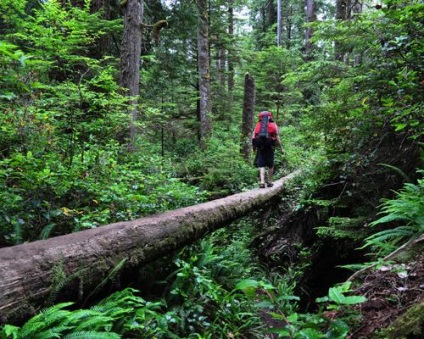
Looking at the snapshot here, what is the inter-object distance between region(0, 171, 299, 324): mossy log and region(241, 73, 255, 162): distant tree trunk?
9194mm

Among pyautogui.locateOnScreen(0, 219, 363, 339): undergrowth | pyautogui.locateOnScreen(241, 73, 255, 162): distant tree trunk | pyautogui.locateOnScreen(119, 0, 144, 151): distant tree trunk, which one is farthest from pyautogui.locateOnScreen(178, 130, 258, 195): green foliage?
pyautogui.locateOnScreen(0, 219, 363, 339): undergrowth

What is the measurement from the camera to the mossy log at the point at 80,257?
10.3 ft

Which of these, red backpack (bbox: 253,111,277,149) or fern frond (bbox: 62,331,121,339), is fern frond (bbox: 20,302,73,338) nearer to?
fern frond (bbox: 62,331,121,339)

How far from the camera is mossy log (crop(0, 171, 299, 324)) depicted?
3125 millimetres

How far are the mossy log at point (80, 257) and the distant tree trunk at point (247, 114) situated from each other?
919 cm

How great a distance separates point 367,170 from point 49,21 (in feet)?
25.1

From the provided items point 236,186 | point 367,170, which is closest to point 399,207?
point 367,170

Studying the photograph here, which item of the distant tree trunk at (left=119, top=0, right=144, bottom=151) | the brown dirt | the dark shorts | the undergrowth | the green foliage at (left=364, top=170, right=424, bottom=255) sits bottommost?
the undergrowth

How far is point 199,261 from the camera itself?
5.82 m

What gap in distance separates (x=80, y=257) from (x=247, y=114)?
12.1m

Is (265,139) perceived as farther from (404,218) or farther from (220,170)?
(404,218)

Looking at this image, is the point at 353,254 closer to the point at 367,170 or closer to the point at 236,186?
the point at 367,170

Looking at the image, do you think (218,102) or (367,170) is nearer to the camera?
(367,170)

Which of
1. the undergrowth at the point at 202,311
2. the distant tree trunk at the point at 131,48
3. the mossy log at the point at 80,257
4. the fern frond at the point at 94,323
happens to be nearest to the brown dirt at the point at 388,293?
the undergrowth at the point at 202,311
